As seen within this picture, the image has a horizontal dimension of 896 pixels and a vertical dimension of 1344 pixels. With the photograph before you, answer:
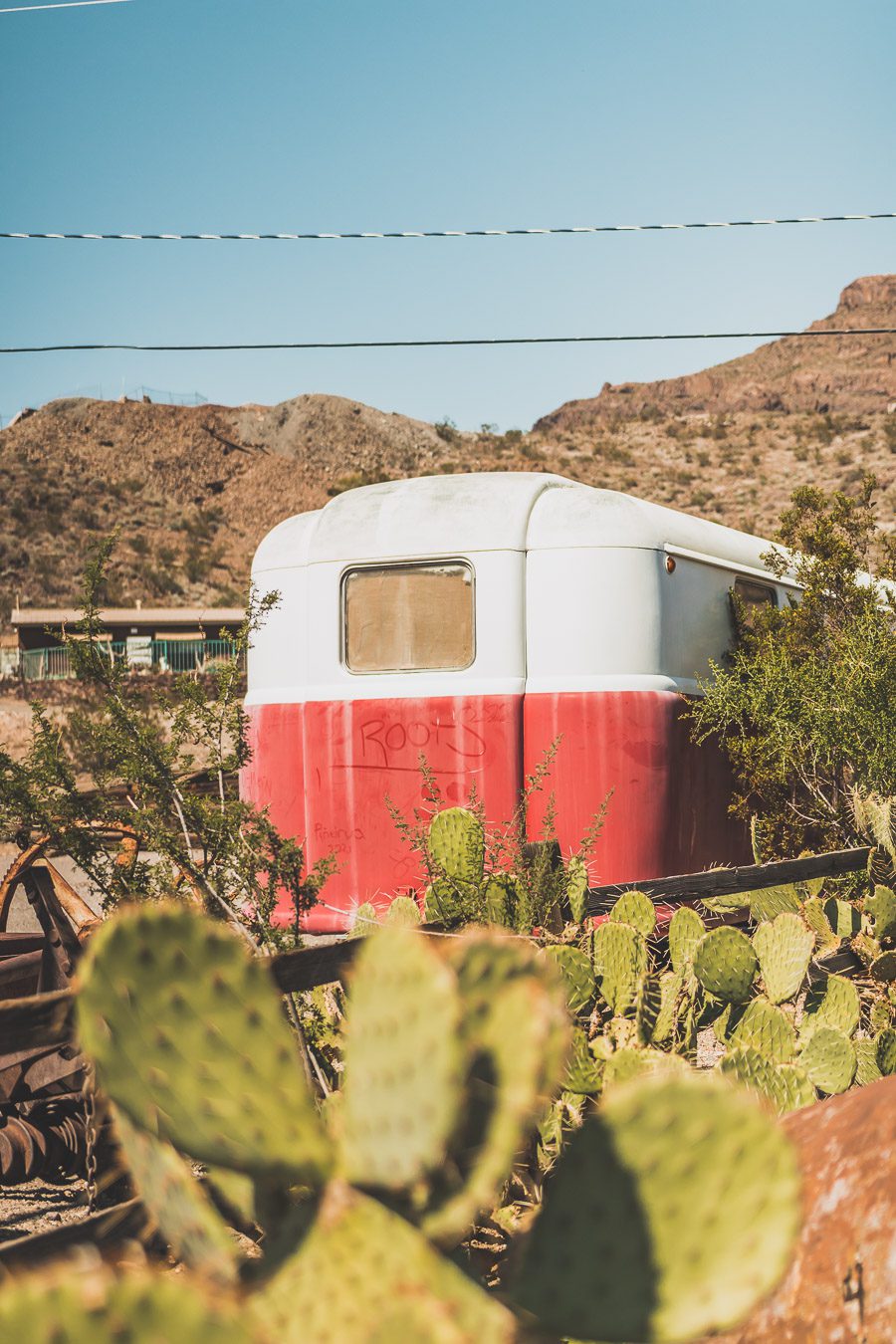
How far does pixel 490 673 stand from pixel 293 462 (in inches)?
1868

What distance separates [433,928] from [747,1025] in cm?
108

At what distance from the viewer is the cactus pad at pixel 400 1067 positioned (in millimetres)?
1049

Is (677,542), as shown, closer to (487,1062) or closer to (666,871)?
(666,871)

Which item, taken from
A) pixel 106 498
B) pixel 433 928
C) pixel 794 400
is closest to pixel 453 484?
pixel 433 928

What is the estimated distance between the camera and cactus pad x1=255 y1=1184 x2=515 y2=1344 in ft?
3.08

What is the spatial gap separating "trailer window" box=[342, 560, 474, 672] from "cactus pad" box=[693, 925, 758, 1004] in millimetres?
3042

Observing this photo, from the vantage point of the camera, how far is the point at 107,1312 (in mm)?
826

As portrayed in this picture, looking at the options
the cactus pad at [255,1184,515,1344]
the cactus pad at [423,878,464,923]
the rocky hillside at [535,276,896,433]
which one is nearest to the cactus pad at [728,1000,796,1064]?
the cactus pad at [423,878,464,923]

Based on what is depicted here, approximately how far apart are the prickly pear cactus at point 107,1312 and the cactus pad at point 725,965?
295cm

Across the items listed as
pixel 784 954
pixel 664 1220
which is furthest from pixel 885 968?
pixel 664 1220

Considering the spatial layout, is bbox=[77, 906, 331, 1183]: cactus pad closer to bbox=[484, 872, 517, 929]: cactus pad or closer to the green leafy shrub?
bbox=[484, 872, 517, 929]: cactus pad

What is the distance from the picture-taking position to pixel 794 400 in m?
61.2

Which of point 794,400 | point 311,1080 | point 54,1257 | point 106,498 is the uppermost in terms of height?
point 794,400

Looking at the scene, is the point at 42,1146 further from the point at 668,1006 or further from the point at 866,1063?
the point at 866,1063
